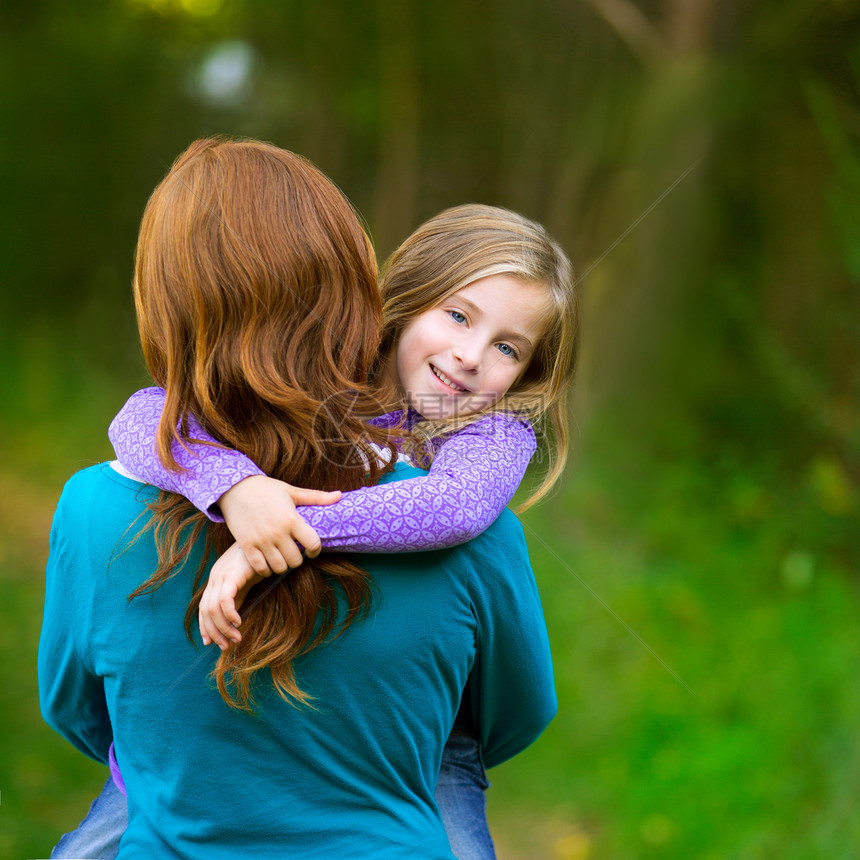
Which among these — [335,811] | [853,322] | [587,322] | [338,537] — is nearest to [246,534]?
[338,537]

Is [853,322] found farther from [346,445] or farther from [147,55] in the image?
[147,55]

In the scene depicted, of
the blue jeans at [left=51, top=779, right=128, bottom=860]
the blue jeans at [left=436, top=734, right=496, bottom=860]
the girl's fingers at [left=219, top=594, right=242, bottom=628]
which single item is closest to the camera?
the girl's fingers at [left=219, top=594, right=242, bottom=628]

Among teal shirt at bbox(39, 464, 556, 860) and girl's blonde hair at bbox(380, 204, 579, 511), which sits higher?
girl's blonde hair at bbox(380, 204, 579, 511)

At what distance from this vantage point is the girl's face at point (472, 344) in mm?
1738

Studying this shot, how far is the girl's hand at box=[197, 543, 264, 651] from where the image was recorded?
3.89ft

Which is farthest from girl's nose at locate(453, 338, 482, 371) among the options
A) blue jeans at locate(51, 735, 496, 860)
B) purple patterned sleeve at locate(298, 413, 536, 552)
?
blue jeans at locate(51, 735, 496, 860)

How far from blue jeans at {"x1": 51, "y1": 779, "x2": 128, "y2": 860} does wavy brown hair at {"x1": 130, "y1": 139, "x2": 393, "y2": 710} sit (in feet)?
Answer: 1.47

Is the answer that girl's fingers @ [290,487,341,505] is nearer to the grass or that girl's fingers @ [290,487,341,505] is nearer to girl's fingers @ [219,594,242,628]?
girl's fingers @ [219,594,242,628]

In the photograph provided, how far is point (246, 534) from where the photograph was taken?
A: 3.88 feet

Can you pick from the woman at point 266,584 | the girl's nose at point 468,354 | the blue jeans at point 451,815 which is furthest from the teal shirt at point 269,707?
the girl's nose at point 468,354

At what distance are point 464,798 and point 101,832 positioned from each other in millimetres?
623

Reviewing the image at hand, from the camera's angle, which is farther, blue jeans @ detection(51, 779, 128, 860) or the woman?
blue jeans @ detection(51, 779, 128, 860)

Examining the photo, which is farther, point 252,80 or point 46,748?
point 252,80

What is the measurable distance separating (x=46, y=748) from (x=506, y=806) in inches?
74.0
